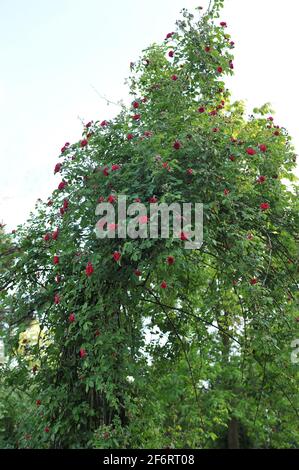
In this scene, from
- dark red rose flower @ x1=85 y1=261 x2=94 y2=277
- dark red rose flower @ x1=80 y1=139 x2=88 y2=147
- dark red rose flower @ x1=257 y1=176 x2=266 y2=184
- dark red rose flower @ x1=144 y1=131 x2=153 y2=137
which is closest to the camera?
dark red rose flower @ x1=85 y1=261 x2=94 y2=277

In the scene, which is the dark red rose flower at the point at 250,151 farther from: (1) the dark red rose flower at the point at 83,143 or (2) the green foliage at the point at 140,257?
(1) the dark red rose flower at the point at 83,143

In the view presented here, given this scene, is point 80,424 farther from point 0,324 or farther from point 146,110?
point 146,110

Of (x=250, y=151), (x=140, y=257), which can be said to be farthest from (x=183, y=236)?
(x=250, y=151)

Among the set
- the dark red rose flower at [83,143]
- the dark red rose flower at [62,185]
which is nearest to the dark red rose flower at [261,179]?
the dark red rose flower at [83,143]

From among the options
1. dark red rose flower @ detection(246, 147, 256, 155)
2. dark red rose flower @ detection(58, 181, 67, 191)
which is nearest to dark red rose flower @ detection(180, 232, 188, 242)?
dark red rose flower @ detection(246, 147, 256, 155)

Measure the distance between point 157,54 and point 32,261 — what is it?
290 centimetres

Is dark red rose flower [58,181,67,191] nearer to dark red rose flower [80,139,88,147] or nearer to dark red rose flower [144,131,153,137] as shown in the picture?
dark red rose flower [80,139,88,147]

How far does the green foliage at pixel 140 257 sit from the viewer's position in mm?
3570

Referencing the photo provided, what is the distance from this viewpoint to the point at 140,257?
132 inches

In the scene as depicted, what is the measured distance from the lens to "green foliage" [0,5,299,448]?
357 centimetres

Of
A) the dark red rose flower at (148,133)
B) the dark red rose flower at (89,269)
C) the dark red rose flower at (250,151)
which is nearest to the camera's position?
the dark red rose flower at (89,269)

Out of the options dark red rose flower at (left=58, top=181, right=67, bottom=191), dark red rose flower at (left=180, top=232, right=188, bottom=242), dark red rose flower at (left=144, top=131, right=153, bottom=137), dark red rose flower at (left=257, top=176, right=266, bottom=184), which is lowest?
dark red rose flower at (left=180, top=232, right=188, bottom=242)

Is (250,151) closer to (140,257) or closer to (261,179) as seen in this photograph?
(261,179)
